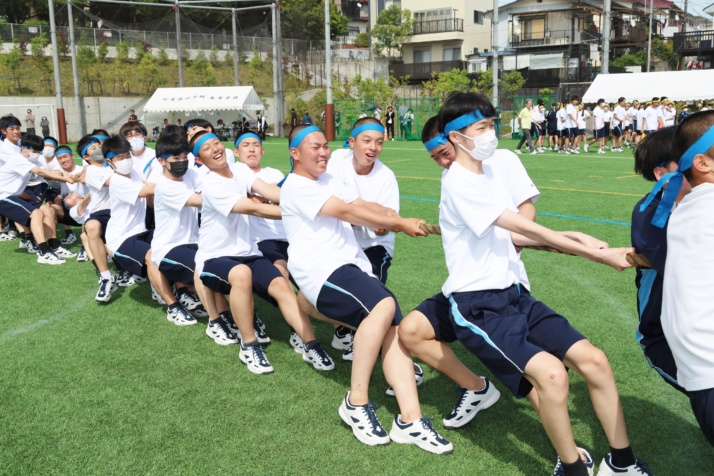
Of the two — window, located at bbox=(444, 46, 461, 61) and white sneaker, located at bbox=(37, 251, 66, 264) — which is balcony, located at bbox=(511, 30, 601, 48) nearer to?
window, located at bbox=(444, 46, 461, 61)

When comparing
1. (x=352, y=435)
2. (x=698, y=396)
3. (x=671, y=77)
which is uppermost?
(x=671, y=77)

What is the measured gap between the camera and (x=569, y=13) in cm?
5119

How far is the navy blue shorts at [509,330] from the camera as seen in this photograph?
3164 millimetres

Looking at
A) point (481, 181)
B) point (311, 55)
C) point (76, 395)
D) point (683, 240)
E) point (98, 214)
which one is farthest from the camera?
point (311, 55)

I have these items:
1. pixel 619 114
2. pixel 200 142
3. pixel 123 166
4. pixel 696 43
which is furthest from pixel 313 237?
pixel 696 43

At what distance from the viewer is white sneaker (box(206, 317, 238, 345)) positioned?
557cm

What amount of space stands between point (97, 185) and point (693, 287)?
6.87 meters

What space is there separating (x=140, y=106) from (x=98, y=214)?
37.4 meters

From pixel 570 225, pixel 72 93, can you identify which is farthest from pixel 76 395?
pixel 72 93

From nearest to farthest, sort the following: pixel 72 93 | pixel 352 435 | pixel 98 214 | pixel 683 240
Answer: pixel 683 240
pixel 352 435
pixel 98 214
pixel 72 93

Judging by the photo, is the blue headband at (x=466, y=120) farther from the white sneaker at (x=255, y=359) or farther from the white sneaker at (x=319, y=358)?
the white sneaker at (x=255, y=359)

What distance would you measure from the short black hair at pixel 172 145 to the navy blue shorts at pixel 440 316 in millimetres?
3067

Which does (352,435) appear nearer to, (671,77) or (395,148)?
(395,148)

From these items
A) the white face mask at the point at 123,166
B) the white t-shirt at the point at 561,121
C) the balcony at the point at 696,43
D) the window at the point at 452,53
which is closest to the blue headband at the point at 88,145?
the white face mask at the point at 123,166
